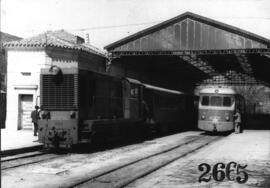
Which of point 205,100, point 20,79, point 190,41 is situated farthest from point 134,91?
point 20,79

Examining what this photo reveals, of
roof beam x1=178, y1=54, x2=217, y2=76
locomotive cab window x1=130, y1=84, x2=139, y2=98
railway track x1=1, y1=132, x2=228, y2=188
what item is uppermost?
roof beam x1=178, y1=54, x2=217, y2=76

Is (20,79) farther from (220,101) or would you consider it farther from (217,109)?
(220,101)

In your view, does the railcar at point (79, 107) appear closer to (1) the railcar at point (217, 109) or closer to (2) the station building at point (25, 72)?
(1) the railcar at point (217, 109)

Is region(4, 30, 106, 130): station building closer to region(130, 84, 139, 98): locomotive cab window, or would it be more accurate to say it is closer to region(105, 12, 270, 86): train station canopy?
region(105, 12, 270, 86): train station canopy

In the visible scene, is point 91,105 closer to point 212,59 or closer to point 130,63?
point 130,63

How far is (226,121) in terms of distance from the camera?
21734mm

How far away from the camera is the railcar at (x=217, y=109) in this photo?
21.8 m

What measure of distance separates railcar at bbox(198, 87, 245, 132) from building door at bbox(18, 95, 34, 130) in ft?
32.6

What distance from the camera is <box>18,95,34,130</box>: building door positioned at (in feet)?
72.7

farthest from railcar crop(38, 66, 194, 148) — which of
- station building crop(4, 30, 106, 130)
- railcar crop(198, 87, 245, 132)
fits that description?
station building crop(4, 30, 106, 130)

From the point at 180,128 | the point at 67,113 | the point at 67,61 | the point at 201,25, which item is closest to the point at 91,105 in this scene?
the point at 67,113

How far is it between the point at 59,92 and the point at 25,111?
9995 mm

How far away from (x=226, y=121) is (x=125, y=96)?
782cm

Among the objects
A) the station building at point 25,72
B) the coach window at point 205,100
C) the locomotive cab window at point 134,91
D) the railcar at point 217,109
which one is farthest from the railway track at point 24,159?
the coach window at point 205,100
